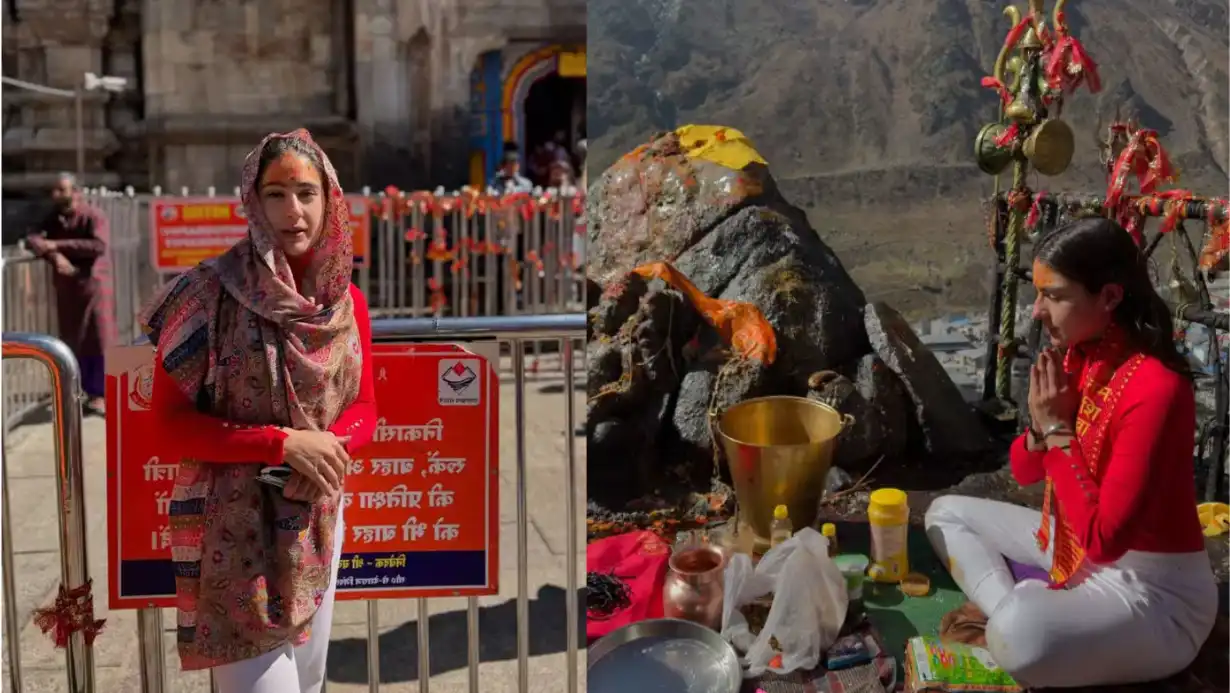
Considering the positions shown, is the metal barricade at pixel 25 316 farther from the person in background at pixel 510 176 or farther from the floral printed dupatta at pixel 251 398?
the floral printed dupatta at pixel 251 398

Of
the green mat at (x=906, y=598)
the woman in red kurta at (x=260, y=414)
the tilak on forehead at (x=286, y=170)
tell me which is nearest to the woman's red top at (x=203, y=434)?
the woman in red kurta at (x=260, y=414)

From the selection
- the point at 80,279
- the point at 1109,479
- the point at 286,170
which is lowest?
the point at 1109,479

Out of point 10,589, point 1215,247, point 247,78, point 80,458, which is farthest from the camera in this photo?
point 247,78

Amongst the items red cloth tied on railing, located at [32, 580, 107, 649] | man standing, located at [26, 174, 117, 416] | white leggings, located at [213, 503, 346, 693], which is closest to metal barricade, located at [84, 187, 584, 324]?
man standing, located at [26, 174, 117, 416]

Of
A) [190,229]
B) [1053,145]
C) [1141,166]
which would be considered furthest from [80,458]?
[190,229]

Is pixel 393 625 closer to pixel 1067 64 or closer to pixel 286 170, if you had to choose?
pixel 286 170

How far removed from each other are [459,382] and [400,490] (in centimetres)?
28

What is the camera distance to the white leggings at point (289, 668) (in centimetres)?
185

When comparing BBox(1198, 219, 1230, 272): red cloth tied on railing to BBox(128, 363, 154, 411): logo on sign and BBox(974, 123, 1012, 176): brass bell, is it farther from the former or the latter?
BBox(128, 363, 154, 411): logo on sign

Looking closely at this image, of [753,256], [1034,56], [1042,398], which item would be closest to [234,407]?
[753,256]

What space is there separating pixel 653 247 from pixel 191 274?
0.83 metres

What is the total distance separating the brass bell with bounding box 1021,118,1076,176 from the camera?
2.00m

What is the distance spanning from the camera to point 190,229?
6.95 m

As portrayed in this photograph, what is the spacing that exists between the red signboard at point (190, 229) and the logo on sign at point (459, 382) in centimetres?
488
